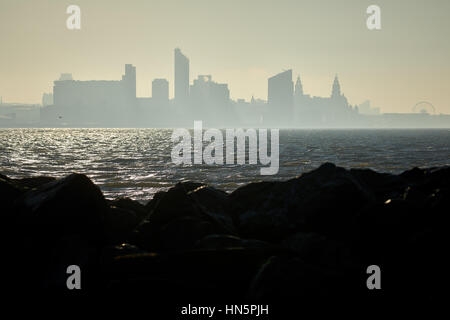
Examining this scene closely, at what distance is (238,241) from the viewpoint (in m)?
6.96

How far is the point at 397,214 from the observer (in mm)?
7672

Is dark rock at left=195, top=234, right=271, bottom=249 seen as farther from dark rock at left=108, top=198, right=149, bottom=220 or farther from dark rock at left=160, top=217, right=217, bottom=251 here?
dark rock at left=108, top=198, right=149, bottom=220

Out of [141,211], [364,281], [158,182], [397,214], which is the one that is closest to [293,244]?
[364,281]

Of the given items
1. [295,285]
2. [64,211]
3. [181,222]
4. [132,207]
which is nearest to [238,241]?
[181,222]

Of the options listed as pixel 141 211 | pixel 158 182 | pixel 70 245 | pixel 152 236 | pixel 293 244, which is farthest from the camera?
pixel 158 182

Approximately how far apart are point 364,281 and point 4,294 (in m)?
5.59

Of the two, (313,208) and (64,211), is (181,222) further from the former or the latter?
(313,208)

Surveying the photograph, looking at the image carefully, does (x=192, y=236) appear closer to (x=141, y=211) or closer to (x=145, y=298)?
(x=145, y=298)

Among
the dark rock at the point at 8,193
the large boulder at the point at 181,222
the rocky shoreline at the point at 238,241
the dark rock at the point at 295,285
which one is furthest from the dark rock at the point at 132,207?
the dark rock at the point at 295,285

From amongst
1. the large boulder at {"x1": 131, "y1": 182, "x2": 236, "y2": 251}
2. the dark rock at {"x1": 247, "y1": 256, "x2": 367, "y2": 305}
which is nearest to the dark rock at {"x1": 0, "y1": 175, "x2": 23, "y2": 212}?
the large boulder at {"x1": 131, "y1": 182, "x2": 236, "y2": 251}

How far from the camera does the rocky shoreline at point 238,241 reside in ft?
19.0

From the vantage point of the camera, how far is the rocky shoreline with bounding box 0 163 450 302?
5781mm

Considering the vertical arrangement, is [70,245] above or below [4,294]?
above

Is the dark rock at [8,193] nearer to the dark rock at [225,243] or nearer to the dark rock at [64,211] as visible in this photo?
the dark rock at [64,211]
